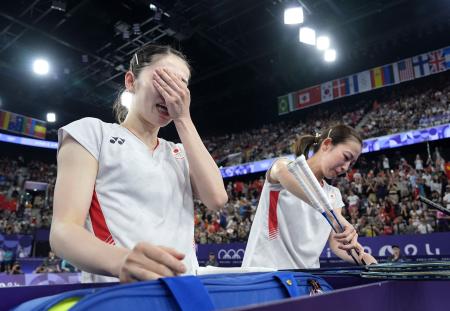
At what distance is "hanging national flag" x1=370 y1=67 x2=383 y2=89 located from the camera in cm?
1423

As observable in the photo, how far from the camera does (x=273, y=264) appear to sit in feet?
6.68

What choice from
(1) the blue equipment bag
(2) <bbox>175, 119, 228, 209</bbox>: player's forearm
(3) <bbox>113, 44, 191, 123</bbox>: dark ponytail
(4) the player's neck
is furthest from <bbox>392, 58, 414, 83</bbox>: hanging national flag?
(1) the blue equipment bag

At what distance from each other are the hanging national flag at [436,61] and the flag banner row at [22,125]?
1914cm

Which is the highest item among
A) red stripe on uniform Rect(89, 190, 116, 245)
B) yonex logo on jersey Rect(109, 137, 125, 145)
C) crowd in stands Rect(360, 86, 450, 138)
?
crowd in stands Rect(360, 86, 450, 138)

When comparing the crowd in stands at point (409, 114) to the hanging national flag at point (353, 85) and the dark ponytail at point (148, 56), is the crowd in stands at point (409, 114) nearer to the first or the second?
the hanging national flag at point (353, 85)

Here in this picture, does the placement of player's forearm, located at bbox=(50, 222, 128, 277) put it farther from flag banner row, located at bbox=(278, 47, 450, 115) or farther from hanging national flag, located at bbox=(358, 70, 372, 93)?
hanging national flag, located at bbox=(358, 70, 372, 93)

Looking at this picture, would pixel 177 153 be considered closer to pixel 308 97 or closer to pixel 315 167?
pixel 315 167

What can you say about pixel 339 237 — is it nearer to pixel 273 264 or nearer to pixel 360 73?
pixel 273 264

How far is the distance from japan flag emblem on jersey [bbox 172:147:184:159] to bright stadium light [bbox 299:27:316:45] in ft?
35.7

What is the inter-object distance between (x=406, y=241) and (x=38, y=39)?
1393 centimetres

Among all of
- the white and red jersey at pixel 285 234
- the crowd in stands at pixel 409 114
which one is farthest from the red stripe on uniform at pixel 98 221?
the crowd in stands at pixel 409 114

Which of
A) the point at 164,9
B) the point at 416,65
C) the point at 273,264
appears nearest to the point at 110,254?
the point at 273,264

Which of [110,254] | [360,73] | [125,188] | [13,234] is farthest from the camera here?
[360,73]

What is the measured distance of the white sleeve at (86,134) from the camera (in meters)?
1.05
